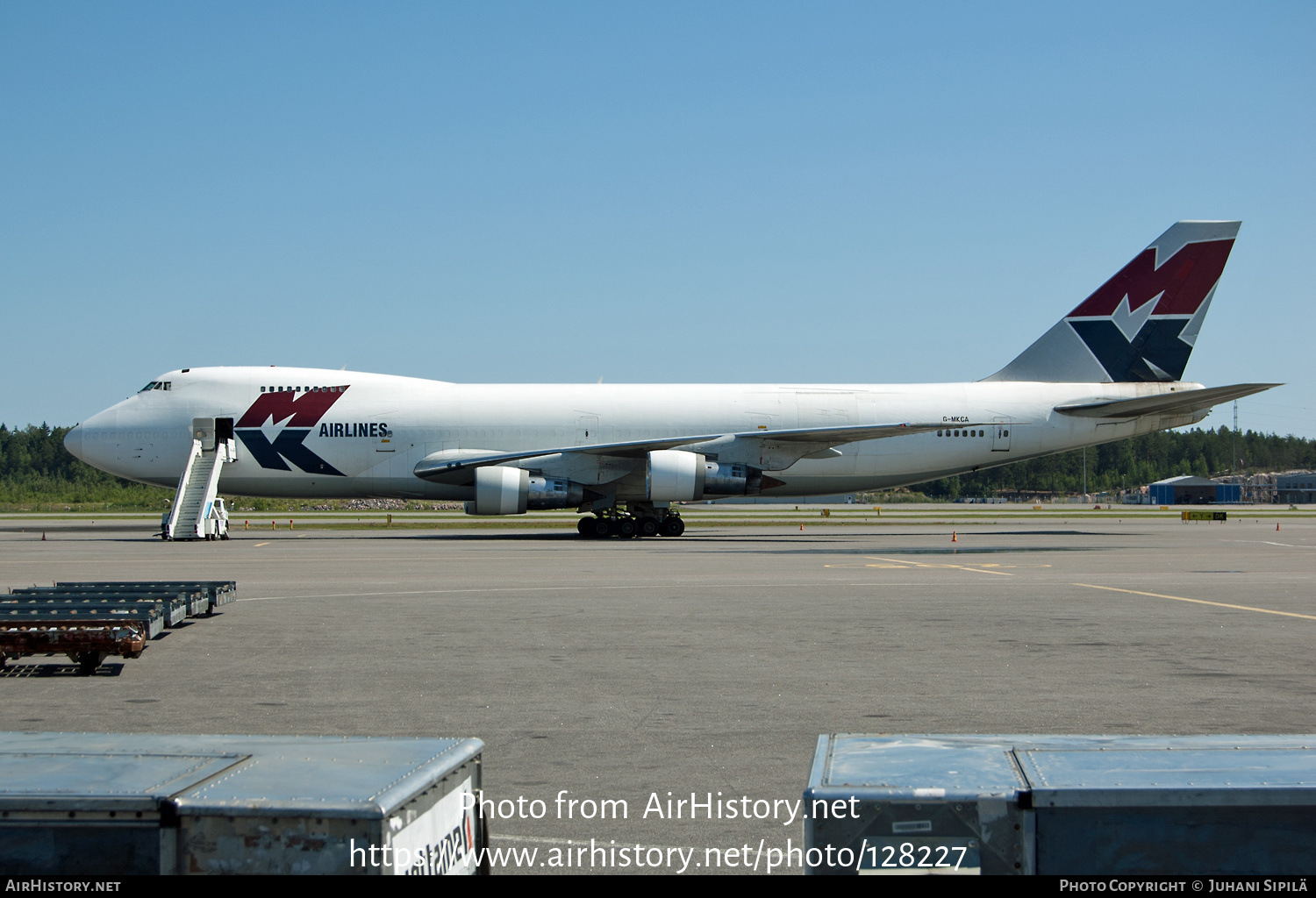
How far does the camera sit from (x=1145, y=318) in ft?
118

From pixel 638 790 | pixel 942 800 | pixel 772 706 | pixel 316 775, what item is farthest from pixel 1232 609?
pixel 316 775

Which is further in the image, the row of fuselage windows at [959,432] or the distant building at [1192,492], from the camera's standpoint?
the distant building at [1192,492]

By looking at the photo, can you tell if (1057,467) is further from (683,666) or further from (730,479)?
(683,666)

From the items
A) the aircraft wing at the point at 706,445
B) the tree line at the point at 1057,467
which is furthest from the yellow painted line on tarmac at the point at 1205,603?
the tree line at the point at 1057,467

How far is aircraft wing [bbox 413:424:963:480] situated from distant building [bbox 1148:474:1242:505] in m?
84.8

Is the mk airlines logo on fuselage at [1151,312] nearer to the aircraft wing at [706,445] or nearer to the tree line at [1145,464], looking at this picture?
the aircraft wing at [706,445]

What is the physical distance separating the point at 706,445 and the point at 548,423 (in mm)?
5083

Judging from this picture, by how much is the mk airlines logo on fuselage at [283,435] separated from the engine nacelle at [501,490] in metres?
4.95

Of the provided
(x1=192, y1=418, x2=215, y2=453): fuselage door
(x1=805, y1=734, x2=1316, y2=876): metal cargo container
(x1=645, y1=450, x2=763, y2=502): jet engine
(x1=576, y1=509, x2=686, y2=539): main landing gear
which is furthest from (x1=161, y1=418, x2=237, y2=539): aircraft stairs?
(x1=805, y1=734, x2=1316, y2=876): metal cargo container

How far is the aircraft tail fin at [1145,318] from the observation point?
1385 inches

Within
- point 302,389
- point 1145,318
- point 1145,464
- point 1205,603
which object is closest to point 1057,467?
point 1145,464

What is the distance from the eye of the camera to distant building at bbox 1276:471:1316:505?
4304 inches

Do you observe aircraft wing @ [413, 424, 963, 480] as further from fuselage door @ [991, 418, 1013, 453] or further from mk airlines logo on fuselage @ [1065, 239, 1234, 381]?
mk airlines logo on fuselage @ [1065, 239, 1234, 381]
